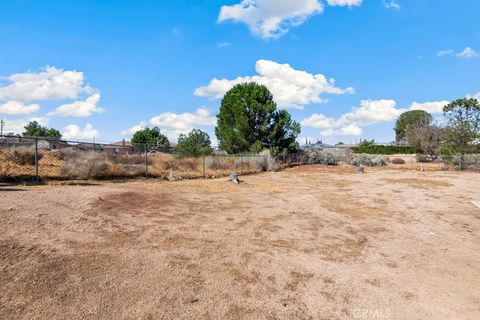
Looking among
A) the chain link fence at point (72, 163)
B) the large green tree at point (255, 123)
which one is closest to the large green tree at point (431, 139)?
the large green tree at point (255, 123)

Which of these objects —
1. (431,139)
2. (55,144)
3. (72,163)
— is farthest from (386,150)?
(72,163)

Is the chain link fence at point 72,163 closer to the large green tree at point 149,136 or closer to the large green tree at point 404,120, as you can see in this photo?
the large green tree at point 149,136

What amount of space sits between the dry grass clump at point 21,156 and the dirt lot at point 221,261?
25.1 ft

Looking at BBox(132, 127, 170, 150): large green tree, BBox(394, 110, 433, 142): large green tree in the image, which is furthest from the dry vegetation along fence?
BBox(394, 110, 433, 142): large green tree

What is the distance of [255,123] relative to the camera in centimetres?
3347

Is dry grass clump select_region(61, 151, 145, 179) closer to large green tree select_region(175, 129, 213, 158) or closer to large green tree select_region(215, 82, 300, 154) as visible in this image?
large green tree select_region(175, 129, 213, 158)

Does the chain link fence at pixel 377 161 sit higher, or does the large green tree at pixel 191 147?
the large green tree at pixel 191 147

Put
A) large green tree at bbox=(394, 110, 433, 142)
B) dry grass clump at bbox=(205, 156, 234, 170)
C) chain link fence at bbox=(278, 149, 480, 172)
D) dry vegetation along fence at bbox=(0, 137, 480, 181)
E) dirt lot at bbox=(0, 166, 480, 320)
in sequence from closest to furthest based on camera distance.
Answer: dirt lot at bbox=(0, 166, 480, 320) < dry vegetation along fence at bbox=(0, 137, 480, 181) < dry grass clump at bbox=(205, 156, 234, 170) < chain link fence at bbox=(278, 149, 480, 172) < large green tree at bbox=(394, 110, 433, 142)

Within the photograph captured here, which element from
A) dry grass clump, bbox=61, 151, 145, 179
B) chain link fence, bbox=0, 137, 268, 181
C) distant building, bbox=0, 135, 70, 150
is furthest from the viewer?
dry grass clump, bbox=61, 151, 145, 179

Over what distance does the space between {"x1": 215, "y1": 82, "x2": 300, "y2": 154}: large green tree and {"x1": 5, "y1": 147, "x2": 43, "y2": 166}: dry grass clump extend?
63.9 feet

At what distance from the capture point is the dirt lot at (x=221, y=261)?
3785 mm

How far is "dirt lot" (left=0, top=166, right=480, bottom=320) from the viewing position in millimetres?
3785

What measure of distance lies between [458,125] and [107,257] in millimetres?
33501

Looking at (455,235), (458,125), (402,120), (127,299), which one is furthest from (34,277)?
(402,120)
